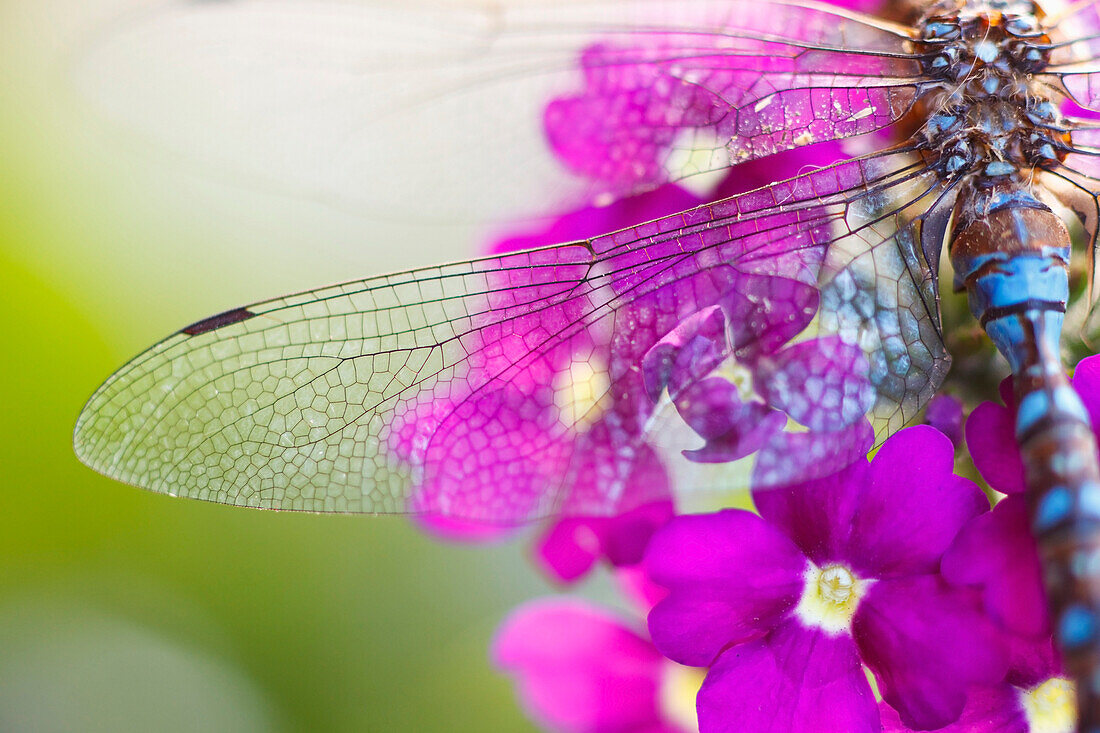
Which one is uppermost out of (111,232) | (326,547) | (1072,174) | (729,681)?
(111,232)

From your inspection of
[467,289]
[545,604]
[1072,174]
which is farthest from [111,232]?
[1072,174]

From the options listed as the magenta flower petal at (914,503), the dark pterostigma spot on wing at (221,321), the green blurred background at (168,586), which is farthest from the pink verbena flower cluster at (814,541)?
the green blurred background at (168,586)

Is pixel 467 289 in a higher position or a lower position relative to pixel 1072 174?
lower

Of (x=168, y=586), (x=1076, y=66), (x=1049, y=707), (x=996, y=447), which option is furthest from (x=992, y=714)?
(x=168, y=586)

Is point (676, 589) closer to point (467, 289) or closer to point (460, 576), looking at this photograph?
point (467, 289)

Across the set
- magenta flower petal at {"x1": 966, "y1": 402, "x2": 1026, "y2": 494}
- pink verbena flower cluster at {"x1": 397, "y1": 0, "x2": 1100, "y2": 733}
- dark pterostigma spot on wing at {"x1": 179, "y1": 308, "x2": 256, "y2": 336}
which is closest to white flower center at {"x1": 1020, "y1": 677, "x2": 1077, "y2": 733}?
pink verbena flower cluster at {"x1": 397, "y1": 0, "x2": 1100, "y2": 733}

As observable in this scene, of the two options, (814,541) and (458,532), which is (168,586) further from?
(814,541)

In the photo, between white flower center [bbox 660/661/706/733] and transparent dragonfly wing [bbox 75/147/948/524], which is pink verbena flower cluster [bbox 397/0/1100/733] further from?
white flower center [bbox 660/661/706/733]
